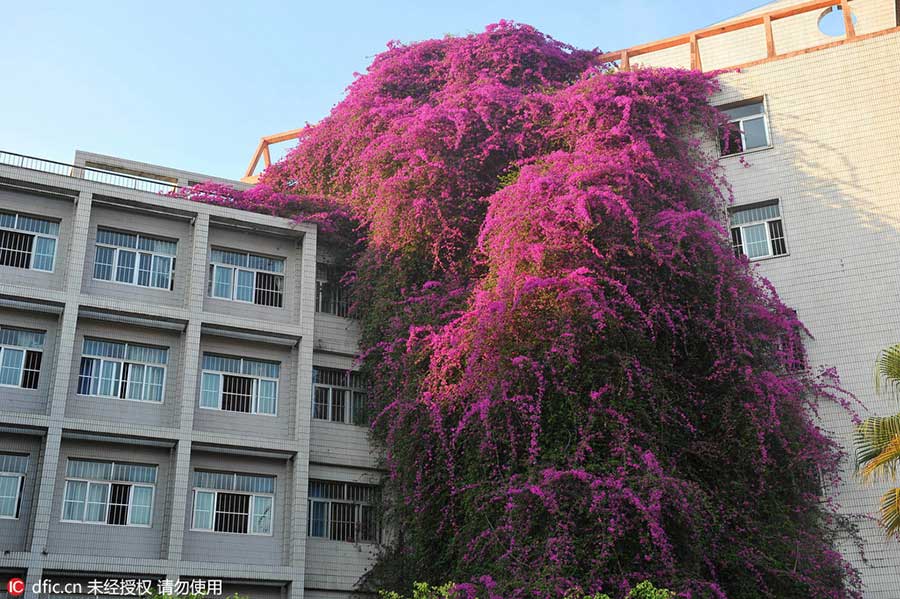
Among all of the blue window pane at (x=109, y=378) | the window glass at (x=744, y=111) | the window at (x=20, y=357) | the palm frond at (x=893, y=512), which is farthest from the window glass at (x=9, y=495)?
the window glass at (x=744, y=111)

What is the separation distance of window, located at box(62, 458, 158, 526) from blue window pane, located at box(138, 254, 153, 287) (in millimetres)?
3268

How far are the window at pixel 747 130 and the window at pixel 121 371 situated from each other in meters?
10.7

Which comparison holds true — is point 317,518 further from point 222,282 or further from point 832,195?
point 832,195

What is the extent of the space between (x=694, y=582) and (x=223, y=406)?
8.78 metres

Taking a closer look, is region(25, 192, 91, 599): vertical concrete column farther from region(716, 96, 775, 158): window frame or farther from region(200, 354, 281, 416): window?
region(716, 96, 775, 158): window frame

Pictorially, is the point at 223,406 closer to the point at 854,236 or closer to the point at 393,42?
the point at 393,42

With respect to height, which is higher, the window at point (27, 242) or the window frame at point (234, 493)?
the window at point (27, 242)

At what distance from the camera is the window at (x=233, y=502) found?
17422 mm

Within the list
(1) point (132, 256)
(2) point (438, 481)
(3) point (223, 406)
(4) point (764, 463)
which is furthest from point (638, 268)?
(1) point (132, 256)

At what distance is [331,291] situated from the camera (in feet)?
66.2

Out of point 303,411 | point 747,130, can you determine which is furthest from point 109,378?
point 747,130

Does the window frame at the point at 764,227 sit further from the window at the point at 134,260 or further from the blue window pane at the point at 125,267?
the blue window pane at the point at 125,267

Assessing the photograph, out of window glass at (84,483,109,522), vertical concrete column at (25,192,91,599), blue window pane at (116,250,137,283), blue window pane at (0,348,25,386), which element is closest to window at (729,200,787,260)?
blue window pane at (116,250,137,283)

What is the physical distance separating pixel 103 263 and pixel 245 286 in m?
2.54
